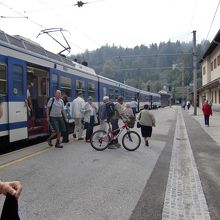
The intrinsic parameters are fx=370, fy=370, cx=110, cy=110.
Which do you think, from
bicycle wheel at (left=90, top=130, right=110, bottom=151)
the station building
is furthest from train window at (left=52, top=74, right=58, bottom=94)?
the station building

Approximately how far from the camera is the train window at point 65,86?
48.5ft

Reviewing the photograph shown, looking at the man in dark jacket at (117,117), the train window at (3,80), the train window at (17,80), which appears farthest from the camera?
the man in dark jacket at (117,117)

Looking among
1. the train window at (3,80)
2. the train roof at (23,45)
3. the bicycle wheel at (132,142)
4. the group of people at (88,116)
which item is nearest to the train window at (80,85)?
the train roof at (23,45)

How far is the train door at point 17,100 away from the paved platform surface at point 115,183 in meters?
0.60

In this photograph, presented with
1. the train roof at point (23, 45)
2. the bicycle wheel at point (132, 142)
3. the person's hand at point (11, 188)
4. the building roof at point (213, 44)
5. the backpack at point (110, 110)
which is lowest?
the bicycle wheel at point (132, 142)

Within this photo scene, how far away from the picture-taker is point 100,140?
11.3 metres

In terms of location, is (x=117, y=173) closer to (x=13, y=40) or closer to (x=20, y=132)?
(x=20, y=132)

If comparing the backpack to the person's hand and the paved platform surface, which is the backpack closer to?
the paved platform surface

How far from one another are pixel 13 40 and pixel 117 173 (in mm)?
5932

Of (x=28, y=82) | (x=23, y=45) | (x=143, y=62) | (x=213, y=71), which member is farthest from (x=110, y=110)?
(x=143, y=62)

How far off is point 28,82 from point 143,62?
71.5m

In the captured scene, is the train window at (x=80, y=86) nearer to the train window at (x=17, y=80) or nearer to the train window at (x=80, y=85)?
the train window at (x=80, y=85)

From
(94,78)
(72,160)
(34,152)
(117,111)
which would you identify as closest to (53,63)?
(117,111)

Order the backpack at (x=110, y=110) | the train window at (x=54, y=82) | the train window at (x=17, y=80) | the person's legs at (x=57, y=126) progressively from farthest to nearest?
1. the train window at (x=54, y=82)
2. the backpack at (x=110, y=110)
3. the person's legs at (x=57, y=126)
4. the train window at (x=17, y=80)
